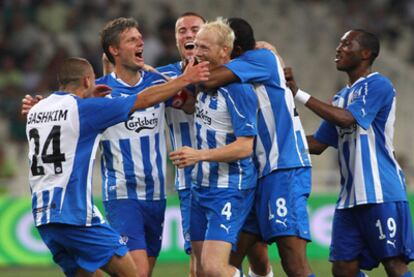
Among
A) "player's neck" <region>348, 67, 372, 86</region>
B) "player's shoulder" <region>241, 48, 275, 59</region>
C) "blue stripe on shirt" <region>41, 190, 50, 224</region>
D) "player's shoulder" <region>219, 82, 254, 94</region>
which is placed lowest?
"blue stripe on shirt" <region>41, 190, 50, 224</region>

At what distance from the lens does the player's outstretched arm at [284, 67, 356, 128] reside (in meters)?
9.29

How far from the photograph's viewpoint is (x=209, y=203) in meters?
8.82

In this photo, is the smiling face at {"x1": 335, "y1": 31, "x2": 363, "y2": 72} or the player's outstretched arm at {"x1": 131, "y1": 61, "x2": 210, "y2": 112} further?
the smiling face at {"x1": 335, "y1": 31, "x2": 363, "y2": 72}

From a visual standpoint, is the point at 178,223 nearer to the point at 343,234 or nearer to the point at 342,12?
the point at 343,234

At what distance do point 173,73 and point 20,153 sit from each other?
332 inches

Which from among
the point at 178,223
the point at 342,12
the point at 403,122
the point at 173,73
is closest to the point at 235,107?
the point at 173,73

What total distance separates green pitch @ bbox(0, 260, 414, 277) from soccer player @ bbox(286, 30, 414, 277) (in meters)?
3.71

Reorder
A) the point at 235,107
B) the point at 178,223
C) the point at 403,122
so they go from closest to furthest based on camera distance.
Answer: the point at 235,107
the point at 178,223
the point at 403,122

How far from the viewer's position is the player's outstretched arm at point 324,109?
9.29 m

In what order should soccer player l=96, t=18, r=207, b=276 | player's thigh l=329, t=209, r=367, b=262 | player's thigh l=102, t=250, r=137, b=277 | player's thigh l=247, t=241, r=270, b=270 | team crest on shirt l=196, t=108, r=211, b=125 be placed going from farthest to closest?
player's thigh l=247, t=241, r=270, b=270, player's thigh l=329, t=209, r=367, b=262, soccer player l=96, t=18, r=207, b=276, team crest on shirt l=196, t=108, r=211, b=125, player's thigh l=102, t=250, r=137, b=277

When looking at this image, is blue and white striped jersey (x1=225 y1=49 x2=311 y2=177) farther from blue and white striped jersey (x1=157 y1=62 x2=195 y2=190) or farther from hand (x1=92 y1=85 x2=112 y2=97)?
hand (x1=92 y1=85 x2=112 y2=97)

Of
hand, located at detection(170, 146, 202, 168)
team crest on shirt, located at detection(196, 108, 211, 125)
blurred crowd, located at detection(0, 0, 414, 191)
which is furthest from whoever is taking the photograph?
blurred crowd, located at detection(0, 0, 414, 191)

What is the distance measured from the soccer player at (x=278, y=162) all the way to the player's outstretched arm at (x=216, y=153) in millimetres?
428

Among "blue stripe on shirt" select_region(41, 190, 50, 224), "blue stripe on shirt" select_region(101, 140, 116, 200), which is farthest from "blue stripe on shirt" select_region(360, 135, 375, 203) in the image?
"blue stripe on shirt" select_region(41, 190, 50, 224)
